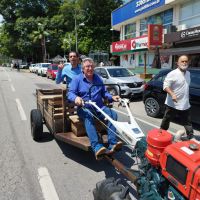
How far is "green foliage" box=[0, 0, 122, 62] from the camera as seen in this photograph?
138ft

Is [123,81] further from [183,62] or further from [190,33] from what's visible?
[190,33]

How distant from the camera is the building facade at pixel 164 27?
18.6m

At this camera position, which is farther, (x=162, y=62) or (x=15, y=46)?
(x=15, y=46)

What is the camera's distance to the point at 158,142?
8.65 ft

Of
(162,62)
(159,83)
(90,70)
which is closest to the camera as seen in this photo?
(90,70)

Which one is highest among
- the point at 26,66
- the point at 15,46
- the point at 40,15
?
the point at 40,15

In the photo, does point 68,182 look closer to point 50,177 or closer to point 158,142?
point 50,177

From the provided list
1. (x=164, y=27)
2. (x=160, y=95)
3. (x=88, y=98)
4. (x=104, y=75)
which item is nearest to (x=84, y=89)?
(x=88, y=98)

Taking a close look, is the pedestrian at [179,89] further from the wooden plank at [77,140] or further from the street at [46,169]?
the wooden plank at [77,140]

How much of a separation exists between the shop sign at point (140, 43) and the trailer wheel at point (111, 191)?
22566 mm

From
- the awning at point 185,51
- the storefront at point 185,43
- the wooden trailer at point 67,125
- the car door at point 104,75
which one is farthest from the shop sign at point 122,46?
the wooden trailer at point 67,125

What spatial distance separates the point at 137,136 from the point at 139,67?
25.2 metres

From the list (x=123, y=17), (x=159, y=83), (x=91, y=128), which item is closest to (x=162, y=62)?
(x=123, y=17)

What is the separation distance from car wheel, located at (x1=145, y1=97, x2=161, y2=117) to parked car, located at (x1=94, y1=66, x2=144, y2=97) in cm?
309
